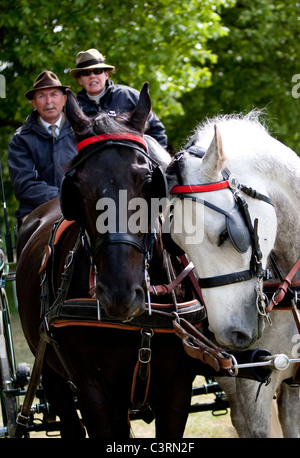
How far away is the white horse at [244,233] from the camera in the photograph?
3291 mm

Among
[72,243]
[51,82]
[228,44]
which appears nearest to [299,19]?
[228,44]

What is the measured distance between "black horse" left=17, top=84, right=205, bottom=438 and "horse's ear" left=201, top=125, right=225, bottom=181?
25 centimetres

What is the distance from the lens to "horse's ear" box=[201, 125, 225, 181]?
3305 millimetres

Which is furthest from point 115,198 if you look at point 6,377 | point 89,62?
point 89,62

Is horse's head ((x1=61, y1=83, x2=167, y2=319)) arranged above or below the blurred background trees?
above

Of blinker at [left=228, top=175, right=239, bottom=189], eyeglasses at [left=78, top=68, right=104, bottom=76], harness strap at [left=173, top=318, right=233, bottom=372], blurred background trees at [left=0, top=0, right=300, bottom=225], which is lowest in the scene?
blurred background trees at [left=0, top=0, right=300, bottom=225]

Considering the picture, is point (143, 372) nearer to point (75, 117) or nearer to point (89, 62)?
point (75, 117)

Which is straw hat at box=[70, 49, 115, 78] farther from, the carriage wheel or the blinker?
the blinker

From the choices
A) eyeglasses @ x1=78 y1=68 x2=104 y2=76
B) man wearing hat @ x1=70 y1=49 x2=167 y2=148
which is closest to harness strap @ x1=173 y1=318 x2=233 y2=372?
man wearing hat @ x1=70 y1=49 x2=167 y2=148

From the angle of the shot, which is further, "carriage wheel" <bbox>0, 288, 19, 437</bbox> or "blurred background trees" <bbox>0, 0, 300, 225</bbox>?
"blurred background trees" <bbox>0, 0, 300, 225</bbox>

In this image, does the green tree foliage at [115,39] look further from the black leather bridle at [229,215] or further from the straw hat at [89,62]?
the black leather bridle at [229,215]

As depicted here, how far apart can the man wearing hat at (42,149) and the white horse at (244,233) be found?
65.5 inches

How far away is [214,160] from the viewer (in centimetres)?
337
